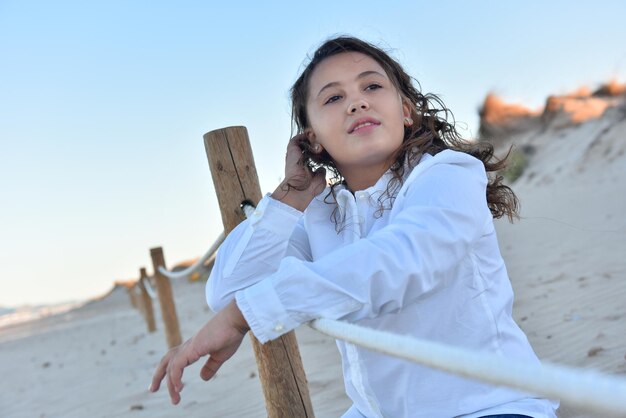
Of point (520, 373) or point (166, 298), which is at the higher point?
point (520, 373)

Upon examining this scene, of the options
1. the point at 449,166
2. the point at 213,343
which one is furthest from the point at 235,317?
the point at 449,166

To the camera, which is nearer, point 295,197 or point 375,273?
point 375,273

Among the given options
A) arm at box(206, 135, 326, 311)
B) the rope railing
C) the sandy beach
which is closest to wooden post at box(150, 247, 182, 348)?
the sandy beach

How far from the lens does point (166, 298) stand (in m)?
7.31

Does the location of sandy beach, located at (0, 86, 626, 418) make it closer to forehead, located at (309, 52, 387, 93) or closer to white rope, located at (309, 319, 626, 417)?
forehead, located at (309, 52, 387, 93)

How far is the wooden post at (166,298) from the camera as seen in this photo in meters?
7.23

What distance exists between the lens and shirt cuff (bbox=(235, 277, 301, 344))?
153cm

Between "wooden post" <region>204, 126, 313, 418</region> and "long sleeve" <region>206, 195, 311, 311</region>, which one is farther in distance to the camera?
"wooden post" <region>204, 126, 313, 418</region>

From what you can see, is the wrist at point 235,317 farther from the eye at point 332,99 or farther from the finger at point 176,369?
the eye at point 332,99

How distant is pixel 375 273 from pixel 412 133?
0.85m

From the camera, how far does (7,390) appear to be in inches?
295

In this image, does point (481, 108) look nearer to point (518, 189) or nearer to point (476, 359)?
point (518, 189)

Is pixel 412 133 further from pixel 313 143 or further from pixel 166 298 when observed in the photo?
pixel 166 298

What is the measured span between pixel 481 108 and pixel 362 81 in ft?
66.2
